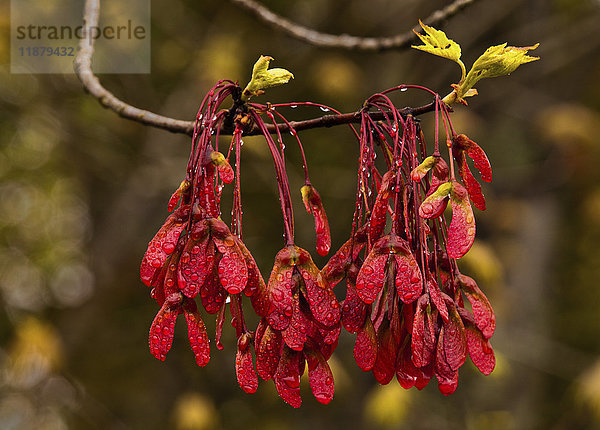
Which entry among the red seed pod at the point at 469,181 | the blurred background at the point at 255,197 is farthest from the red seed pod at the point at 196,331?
the blurred background at the point at 255,197

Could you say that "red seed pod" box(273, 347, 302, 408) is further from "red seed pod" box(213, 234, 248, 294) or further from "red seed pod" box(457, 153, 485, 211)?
"red seed pod" box(457, 153, 485, 211)

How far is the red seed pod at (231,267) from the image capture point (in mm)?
1070

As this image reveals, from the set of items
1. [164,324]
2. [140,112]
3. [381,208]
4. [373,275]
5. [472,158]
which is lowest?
[164,324]

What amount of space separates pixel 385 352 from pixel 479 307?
0.71ft

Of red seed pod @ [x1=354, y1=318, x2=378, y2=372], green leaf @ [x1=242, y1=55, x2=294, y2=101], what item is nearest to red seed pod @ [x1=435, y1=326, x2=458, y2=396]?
red seed pod @ [x1=354, y1=318, x2=378, y2=372]

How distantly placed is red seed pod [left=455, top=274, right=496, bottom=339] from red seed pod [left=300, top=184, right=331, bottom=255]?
28cm

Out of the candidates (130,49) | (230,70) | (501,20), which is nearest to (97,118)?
(130,49)

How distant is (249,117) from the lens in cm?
140

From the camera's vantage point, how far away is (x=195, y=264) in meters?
1.09

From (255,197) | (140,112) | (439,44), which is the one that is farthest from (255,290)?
(255,197)

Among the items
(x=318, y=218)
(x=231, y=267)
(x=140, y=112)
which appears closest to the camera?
(x=231, y=267)

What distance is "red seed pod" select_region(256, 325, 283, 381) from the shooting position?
1144 millimetres

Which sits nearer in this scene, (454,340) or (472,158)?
(454,340)

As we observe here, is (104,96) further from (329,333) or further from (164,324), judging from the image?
(329,333)
